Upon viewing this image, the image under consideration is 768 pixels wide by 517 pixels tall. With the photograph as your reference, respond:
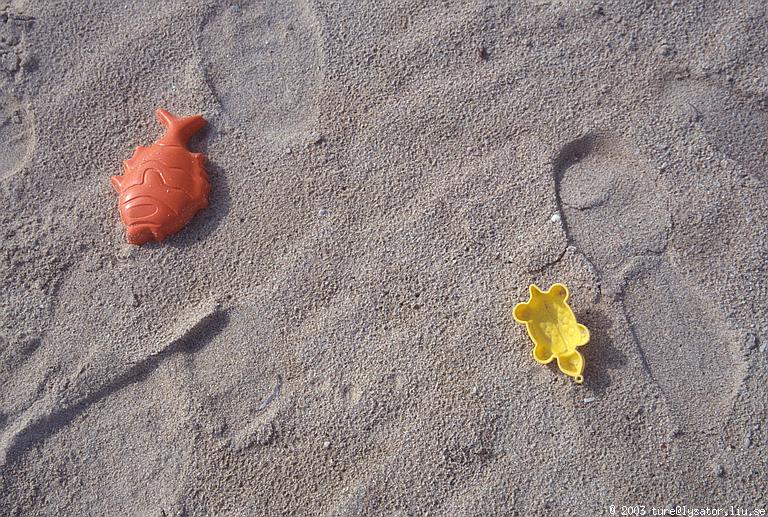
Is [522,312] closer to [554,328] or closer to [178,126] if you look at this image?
[554,328]

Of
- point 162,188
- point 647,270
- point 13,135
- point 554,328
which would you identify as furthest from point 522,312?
point 13,135

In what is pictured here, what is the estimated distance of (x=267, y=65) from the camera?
176 centimetres

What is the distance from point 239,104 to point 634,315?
1169 mm

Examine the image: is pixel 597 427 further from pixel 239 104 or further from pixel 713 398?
pixel 239 104

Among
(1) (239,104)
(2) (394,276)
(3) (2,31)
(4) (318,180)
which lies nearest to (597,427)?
(2) (394,276)

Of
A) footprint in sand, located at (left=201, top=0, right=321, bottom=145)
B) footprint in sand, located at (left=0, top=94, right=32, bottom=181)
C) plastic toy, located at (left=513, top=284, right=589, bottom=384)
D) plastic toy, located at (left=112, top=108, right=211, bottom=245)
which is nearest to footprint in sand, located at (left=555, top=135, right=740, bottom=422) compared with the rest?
plastic toy, located at (left=513, top=284, right=589, bottom=384)

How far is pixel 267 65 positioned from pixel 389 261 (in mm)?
658

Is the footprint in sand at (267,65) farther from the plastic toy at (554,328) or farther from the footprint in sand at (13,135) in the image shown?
the plastic toy at (554,328)

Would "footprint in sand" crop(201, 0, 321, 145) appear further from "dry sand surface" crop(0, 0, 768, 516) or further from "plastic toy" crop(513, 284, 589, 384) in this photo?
"plastic toy" crop(513, 284, 589, 384)

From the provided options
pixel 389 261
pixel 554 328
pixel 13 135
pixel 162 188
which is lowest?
pixel 554 328

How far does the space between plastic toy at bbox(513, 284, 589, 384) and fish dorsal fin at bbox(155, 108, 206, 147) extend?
0.97 meters

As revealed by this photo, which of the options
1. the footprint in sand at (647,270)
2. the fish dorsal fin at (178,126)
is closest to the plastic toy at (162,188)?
the fish dorsal fin at (178,126)

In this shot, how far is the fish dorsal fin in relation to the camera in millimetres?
1684

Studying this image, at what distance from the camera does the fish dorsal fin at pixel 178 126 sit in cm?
168
